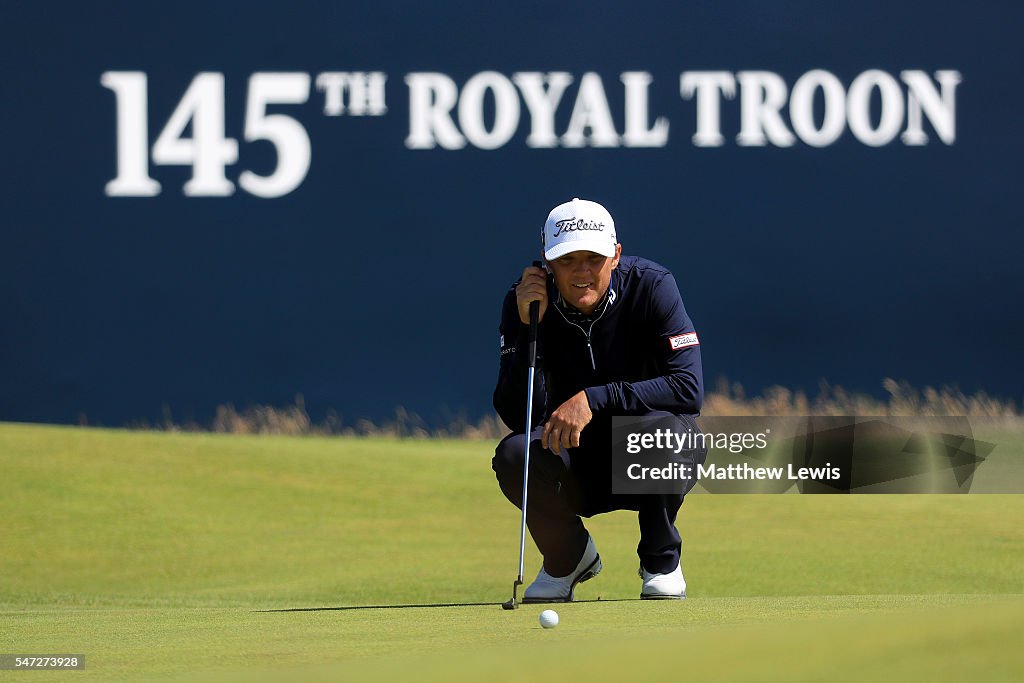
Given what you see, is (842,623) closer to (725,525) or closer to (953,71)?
(725,525)

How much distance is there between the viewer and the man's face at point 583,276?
3770mm

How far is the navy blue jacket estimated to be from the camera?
12.4 feet

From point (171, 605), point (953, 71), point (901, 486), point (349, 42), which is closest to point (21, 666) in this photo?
point (171, 605)

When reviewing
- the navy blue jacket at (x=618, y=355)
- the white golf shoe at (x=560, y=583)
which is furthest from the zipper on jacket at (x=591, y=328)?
the white golf shoe at (x=560, y=583)

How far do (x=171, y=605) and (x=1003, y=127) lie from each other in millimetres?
5550

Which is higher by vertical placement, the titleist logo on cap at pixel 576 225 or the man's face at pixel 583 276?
the titleist logo on cap at pixel 576 225

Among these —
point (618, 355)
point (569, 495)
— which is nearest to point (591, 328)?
point (618, 355)

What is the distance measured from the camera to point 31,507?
258 inches

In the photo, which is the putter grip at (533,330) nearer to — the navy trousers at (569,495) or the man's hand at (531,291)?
the man's hand at (531,291)

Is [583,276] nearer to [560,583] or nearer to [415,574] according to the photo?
[560,583]

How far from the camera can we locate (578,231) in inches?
146

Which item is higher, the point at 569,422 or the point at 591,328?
the point at 591,328

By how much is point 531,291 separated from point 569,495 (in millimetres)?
513

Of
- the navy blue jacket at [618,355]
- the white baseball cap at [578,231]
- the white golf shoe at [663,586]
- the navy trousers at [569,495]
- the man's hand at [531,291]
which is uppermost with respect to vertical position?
the white baseball cap at [578,231]
